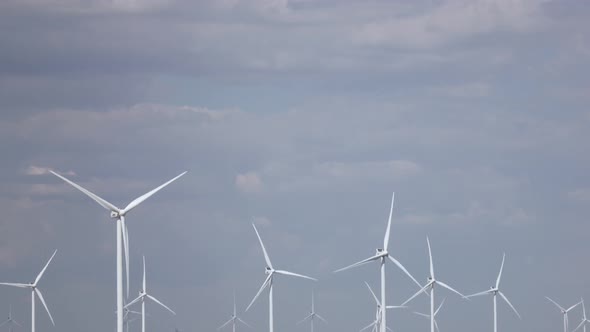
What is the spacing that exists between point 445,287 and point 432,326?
19.1ft

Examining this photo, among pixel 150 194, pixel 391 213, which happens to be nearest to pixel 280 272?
pixel 391 213

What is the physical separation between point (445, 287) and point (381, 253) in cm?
2161

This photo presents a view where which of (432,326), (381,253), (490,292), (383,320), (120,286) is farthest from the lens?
(490,292)

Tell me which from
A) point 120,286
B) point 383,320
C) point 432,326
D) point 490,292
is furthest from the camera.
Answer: point 490,292

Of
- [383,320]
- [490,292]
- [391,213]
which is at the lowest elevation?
[490,292]

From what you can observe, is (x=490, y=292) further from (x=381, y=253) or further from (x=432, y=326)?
(x=381, y=253)

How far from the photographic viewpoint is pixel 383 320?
123m

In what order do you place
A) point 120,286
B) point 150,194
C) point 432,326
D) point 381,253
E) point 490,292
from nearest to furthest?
point 120,286 → point 150,194 → point 381,253 → point 432,326 → point 490,292

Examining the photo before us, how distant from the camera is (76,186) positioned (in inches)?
3511

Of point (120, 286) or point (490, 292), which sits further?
point (490, 292)

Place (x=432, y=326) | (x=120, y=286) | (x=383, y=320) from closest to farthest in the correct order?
1. (x=120, y=286)
2. (x=383, y=320)
3. (x=432, y=326)

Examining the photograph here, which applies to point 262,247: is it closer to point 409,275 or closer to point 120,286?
point 409,275

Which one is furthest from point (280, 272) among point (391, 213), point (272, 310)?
point (391, 213)

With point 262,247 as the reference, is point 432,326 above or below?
below
